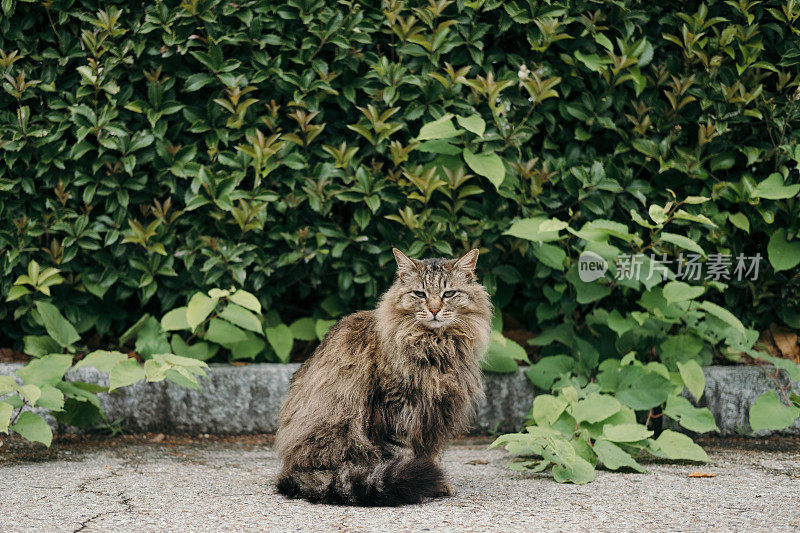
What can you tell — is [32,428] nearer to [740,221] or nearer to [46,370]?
[46,370]

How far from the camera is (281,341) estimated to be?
4.34m

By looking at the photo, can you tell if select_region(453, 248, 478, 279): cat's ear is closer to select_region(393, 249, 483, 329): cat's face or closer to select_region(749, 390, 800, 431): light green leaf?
select_region(393, 249, 483, 329): cat's face

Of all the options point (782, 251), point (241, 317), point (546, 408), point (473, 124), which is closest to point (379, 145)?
point (473, 124)

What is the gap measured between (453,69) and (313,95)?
870 millimetres

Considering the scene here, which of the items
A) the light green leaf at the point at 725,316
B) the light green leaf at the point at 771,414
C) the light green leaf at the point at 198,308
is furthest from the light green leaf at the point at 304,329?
the light green leaf at the point at 771,414

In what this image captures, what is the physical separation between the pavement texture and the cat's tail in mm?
A: 49

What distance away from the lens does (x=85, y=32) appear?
409 cm

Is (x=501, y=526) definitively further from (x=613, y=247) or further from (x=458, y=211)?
(x=458, y=211)

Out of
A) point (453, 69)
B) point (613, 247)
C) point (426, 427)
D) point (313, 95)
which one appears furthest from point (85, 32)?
point (613, 247)

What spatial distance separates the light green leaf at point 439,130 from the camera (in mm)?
4113

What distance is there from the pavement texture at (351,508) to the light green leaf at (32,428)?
0.53 feet

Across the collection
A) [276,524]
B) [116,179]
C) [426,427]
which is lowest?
[276,524]

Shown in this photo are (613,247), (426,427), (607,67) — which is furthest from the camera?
(607,67)

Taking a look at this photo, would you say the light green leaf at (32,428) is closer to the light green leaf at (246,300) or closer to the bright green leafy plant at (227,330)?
the bright green leafy plant at (227,330)
